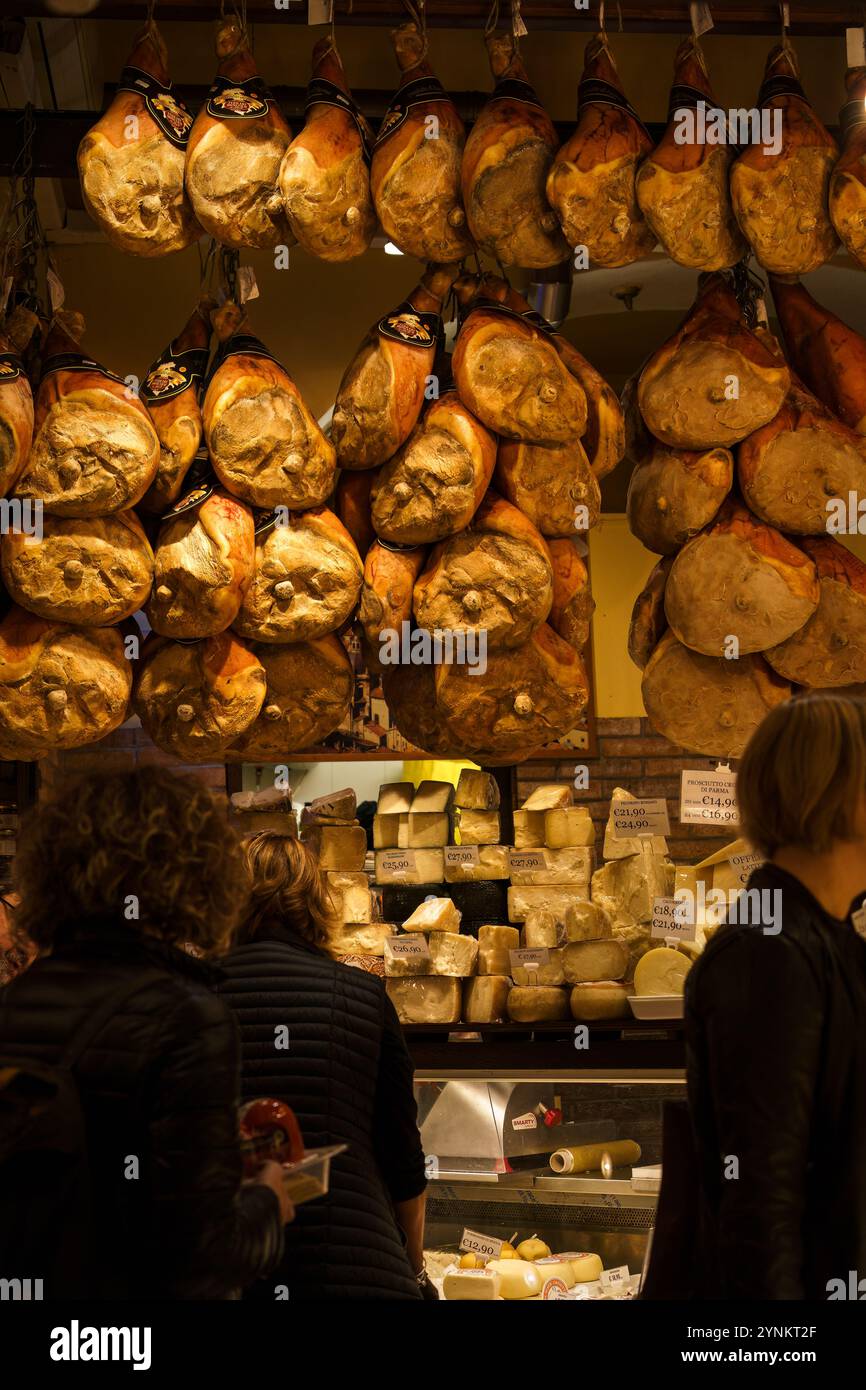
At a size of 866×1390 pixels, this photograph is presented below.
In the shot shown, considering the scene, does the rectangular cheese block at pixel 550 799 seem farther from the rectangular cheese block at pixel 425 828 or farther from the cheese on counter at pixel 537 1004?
the cheese on counter at pixel 537 1004

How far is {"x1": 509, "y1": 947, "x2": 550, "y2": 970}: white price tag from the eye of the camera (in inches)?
155

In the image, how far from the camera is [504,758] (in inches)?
138

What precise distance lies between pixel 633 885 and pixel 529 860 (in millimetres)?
376

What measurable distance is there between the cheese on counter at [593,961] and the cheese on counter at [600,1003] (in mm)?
64

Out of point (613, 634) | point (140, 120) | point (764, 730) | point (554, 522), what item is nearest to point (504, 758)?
point (554, 522)

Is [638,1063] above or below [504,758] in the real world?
below

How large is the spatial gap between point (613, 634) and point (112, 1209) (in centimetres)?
476

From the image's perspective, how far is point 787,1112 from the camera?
1.80 meters

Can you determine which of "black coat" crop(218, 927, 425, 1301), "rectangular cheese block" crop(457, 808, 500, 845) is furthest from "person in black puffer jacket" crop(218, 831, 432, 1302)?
"rectangular cheese block" crop(457, 808, 500, 845)

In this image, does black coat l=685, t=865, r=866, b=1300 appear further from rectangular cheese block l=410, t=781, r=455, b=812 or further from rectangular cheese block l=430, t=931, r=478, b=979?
rectangular cheese block l=410, t=781, r=455, b=812

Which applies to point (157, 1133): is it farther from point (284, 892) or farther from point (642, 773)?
point (642, 773)

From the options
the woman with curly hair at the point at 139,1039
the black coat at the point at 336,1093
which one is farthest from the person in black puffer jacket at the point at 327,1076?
the woman with curly hair at the point at 139,1039

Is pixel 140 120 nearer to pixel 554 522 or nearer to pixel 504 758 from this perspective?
pixel 554 522
